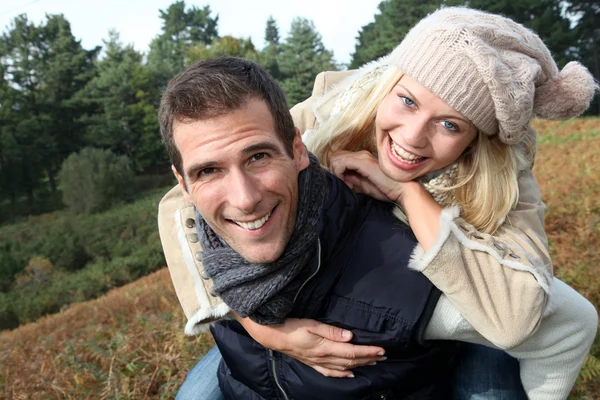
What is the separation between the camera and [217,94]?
6.16ft

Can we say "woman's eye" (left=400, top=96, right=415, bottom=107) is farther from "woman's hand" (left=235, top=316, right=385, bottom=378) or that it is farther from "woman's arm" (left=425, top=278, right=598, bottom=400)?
"woman's hand" (left=235, top=316, right=385, bottom=378)

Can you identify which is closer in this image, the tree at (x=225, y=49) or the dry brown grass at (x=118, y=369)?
the dry brown grass at (x=118, y=369)

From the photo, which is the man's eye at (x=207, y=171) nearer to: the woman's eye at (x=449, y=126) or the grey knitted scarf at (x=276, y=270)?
the grey knitted scarf at (x=276, y=270)

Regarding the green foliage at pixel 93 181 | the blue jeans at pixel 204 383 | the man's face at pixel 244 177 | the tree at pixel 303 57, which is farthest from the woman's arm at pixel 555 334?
the tree at pixel 303 57

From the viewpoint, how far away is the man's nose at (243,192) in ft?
6.11

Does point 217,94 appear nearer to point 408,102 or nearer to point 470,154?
point 408,102

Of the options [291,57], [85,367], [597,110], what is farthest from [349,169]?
[291,57]

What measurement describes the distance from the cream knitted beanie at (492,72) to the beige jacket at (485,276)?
1.56 feet

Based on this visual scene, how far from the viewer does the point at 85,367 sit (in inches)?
164

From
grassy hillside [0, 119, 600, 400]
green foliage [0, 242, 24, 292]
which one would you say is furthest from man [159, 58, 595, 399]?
green foliage [0, 242, 24, 292]

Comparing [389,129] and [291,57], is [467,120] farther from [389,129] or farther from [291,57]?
[291,57]

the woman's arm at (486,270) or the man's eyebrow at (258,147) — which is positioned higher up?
the man's eyebrow at (258,147)

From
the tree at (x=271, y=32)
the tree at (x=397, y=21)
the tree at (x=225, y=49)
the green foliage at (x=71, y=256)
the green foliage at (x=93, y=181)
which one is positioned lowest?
the green foliage at (x=71, y=256)

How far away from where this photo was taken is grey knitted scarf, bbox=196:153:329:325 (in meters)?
1.94
